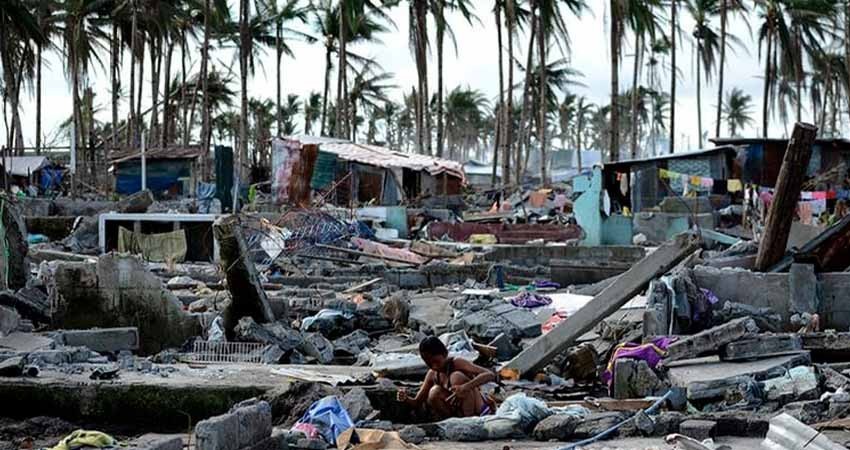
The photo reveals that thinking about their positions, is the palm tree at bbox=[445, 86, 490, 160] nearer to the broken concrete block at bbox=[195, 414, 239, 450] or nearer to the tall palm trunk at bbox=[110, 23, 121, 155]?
the tall palm trunk at bbox=[110, 23, 121, 155]

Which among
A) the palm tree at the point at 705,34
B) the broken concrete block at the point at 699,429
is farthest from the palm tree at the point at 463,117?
the broken concrete block at the point at 699,429

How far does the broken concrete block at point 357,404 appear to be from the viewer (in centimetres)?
A: 820

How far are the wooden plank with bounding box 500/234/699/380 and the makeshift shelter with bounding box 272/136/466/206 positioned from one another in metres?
15.9

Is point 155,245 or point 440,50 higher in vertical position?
point 440,50

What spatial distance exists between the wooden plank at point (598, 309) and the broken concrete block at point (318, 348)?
2.46m

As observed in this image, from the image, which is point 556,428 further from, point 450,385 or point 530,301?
point 530,301

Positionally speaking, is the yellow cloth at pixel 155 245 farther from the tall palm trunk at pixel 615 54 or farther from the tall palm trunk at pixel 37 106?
the tall palm trunk at pixel 37 106

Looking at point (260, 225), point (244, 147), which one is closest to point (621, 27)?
point (244, 147)

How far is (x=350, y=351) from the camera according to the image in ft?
40.0

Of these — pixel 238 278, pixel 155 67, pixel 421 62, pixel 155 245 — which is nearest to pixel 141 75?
pixel 155 67

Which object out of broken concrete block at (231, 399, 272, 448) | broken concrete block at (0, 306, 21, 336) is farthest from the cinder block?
broken concrete block at (0, 306, 21, 336)

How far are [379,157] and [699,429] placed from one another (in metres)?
24.2

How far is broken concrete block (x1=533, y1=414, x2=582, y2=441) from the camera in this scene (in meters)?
7.25

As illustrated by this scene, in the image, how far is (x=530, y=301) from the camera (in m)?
13.6
